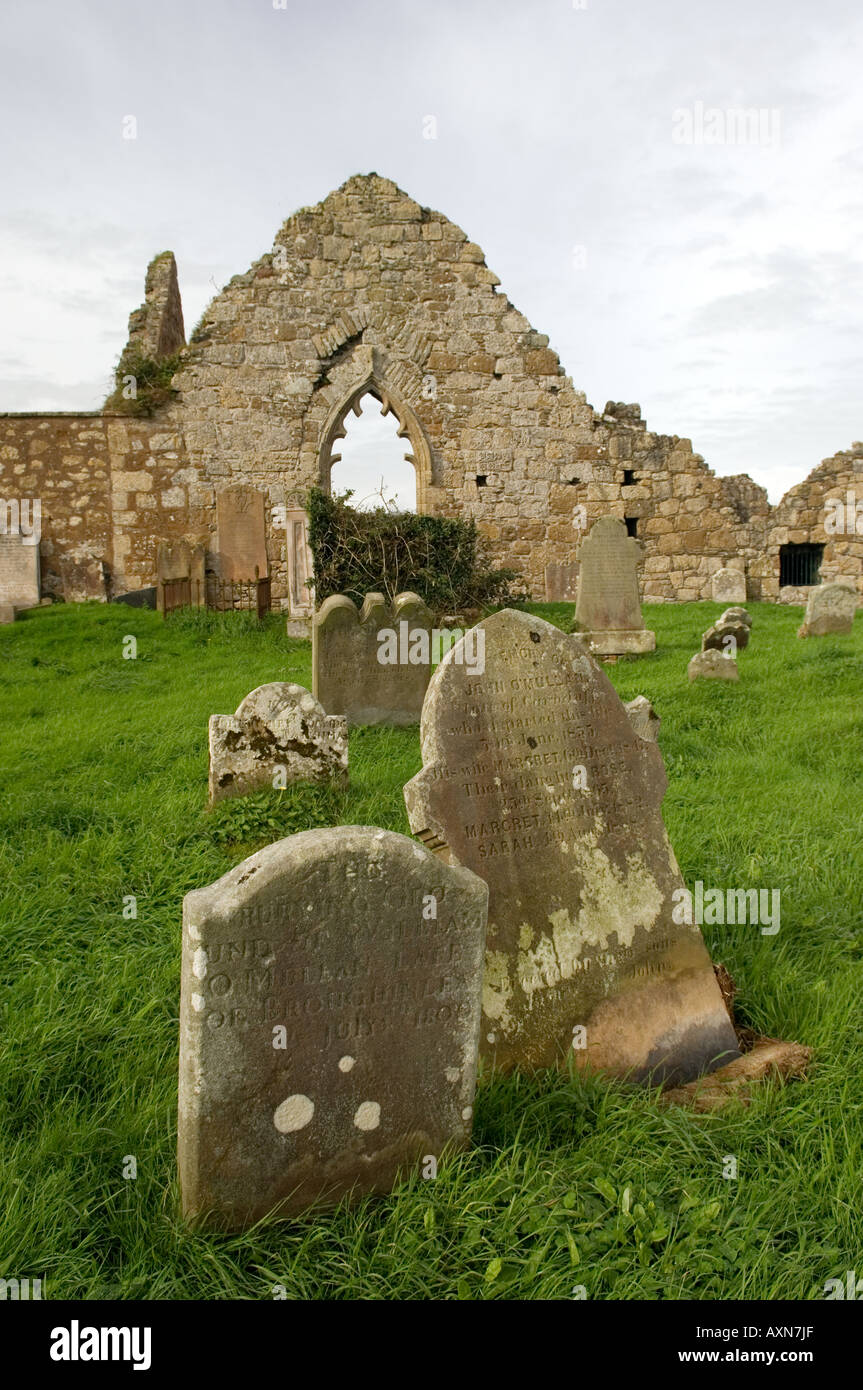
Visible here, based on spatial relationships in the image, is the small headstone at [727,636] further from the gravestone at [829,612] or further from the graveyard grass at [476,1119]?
the graveyard grass at [476,1119]

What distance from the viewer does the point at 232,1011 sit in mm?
2102

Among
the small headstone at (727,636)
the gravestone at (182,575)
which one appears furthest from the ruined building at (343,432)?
the small headstone at (727,636)

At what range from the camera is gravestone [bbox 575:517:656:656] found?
31.7 ft

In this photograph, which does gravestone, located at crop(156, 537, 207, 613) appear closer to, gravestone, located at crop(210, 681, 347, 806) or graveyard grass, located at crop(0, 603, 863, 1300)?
graveyard grass, located at crop(0, 603, 863, 1300)

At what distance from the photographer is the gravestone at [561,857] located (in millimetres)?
2887

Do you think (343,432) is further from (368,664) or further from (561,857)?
(561,857)

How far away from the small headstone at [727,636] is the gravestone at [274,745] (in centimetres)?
436

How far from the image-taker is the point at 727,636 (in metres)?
8.23

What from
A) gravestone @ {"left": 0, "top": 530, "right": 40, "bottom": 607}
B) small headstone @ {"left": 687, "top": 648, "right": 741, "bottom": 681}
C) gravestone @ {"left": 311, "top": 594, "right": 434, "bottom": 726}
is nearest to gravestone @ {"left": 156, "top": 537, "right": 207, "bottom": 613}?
gravestone @ {"left": 0, "top": 530, "right": 40, "bottom": 607}

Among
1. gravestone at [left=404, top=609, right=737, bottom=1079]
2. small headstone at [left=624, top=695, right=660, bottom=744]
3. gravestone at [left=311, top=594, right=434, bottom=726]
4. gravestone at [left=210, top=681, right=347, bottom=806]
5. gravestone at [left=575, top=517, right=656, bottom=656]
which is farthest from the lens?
gravestone at [left=575, top=517, right=656, bottom=656]

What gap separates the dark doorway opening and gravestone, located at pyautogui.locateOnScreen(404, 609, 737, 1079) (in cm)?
1320

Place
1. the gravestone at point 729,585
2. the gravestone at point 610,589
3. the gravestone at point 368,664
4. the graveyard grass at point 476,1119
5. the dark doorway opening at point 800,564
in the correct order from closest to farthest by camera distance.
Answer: the graveyard grass at point 476,1119, the gravestone at point 368,664, the gravestone at point 610,589, the gravestone at point 729,585, the dark doorway opening at point 800,564

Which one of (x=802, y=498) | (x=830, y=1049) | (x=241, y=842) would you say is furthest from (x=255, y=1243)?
(x=802, y=498)

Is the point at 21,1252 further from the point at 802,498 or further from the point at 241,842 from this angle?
the point at 802,498
